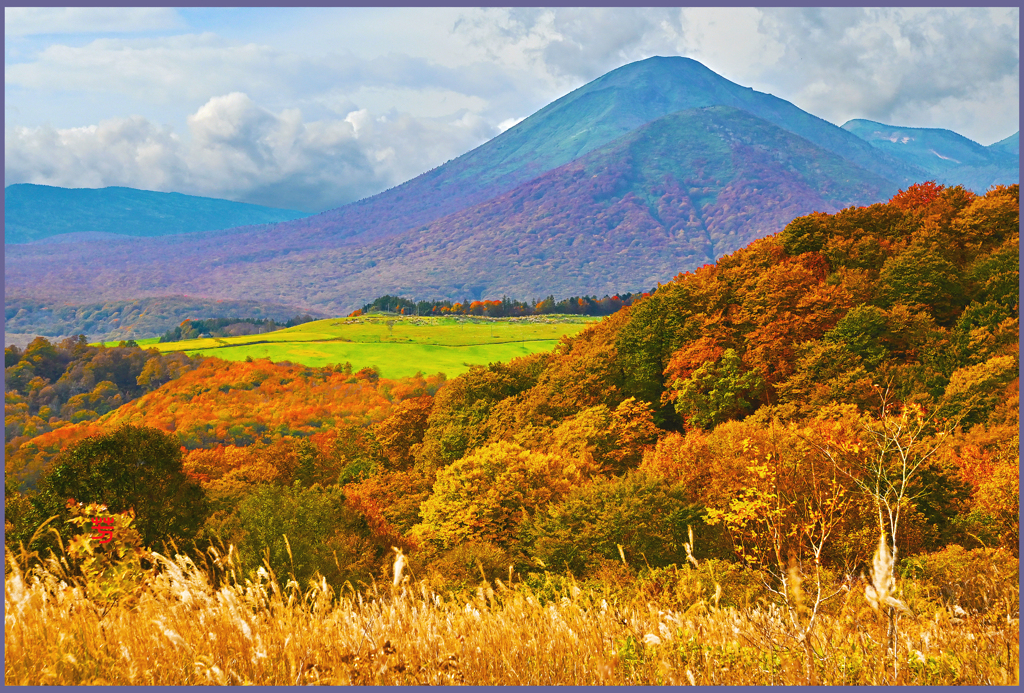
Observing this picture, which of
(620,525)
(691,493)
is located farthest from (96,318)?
(620,525)

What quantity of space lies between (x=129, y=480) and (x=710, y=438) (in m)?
21.2

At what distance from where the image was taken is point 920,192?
4897cm

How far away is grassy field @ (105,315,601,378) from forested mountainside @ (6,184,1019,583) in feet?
148

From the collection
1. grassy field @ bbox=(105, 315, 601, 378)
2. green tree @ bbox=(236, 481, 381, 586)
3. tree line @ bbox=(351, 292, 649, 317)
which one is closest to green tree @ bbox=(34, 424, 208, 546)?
green tree @ bbox=(236, 481, 381, 586)

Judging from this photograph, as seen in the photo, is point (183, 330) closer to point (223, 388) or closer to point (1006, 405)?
point (223, 388)

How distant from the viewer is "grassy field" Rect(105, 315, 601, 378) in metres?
107

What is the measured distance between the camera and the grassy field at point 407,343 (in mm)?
106625

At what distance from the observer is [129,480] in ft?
81.9

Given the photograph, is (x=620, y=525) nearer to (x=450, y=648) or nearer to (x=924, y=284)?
(x=450, y=648)

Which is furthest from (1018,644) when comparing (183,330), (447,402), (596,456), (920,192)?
(183,330)

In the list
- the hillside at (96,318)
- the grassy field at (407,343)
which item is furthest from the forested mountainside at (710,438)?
the hillside at (96,318)

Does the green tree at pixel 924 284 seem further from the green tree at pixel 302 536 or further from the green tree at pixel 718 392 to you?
the green tree at pixel 302 536

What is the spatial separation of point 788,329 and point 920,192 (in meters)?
18.3

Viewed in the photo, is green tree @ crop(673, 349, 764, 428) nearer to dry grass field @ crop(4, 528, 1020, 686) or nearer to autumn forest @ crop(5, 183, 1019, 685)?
autumn forest @ crop(5, 183, 1019, 685)
